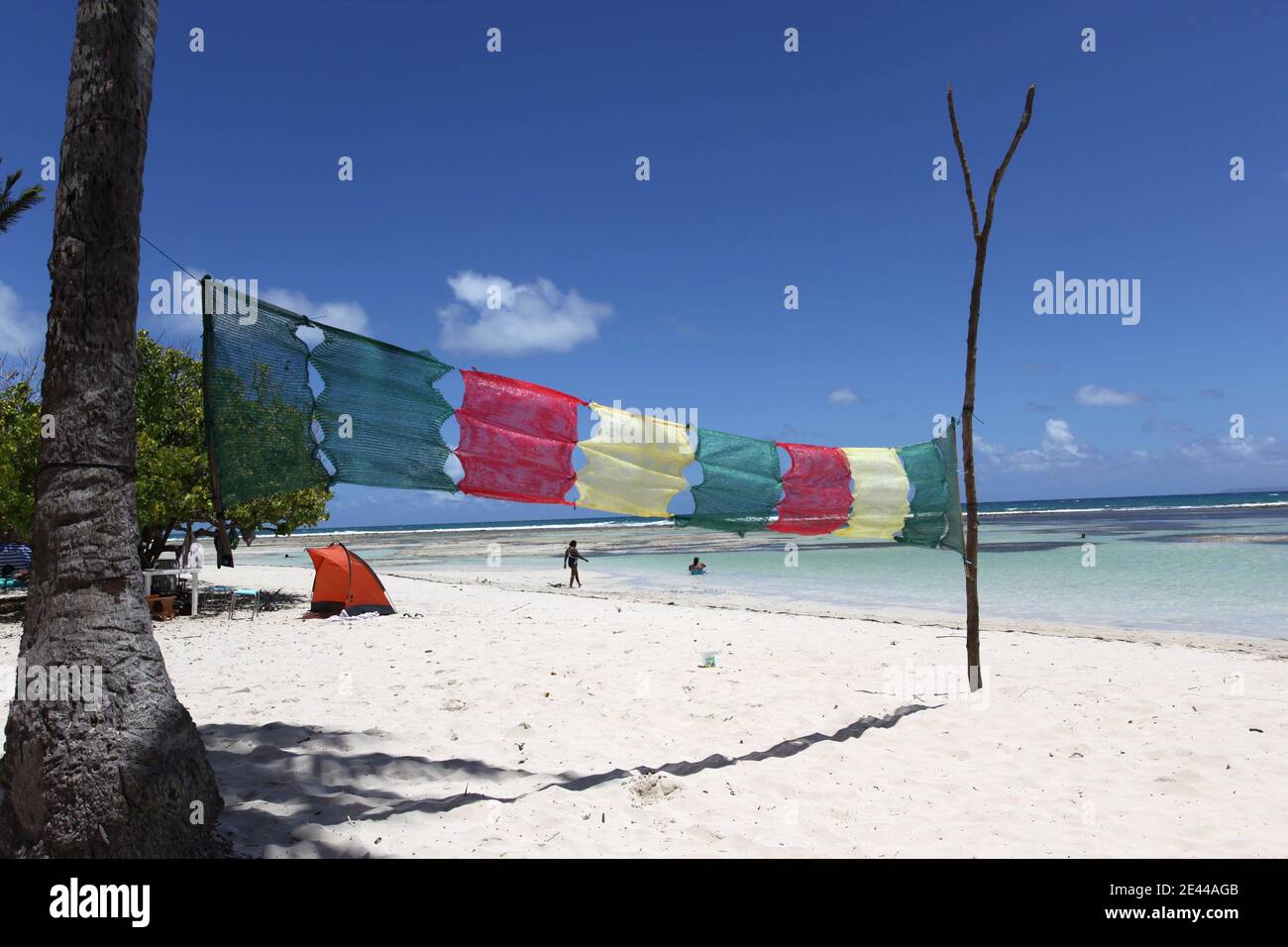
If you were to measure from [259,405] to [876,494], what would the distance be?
5.77 m

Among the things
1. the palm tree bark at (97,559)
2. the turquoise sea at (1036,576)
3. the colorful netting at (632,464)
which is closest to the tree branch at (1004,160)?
the colorful netting at (632,464)

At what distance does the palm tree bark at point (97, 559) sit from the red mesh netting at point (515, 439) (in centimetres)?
216

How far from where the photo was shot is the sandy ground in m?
4.59

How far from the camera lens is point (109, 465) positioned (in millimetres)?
3816

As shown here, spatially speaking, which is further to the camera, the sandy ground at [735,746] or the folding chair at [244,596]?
the folding chair at [244,596]

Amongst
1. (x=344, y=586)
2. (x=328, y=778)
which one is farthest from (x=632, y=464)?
(x=344, y=586)

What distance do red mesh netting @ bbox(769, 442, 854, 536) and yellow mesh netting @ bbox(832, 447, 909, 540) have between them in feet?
0.43

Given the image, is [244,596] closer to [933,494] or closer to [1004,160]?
[933,494]

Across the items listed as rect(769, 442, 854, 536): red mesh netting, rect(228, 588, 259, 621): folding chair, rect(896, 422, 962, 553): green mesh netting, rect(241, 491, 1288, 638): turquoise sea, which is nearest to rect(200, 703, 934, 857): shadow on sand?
rect(769, 442, 854, 536): red mesh netting

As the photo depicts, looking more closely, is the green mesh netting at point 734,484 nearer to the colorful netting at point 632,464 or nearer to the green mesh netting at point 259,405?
the colorful netting at point 632,464

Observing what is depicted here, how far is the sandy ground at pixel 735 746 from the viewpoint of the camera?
4594mm

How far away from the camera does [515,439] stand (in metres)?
5.74

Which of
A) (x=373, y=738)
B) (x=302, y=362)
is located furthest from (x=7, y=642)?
(x=302, y=362)
